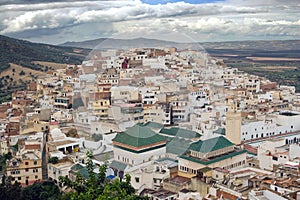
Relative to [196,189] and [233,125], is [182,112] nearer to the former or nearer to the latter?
[233,125]

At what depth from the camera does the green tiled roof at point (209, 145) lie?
9.20 m

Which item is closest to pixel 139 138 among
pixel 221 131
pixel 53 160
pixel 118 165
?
pixel 118 165

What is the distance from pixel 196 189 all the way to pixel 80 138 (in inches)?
196

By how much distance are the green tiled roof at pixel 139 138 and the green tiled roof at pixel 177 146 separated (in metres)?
0.21

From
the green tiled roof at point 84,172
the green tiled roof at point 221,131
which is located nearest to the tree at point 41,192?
the green tiled roof at point 84,172

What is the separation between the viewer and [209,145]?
9.28 m

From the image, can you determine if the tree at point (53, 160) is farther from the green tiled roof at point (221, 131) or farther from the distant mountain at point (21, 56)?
the distant mountain at point (21, 56)

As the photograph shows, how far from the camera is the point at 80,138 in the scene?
12.6 metres

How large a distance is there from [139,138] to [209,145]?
1560mm

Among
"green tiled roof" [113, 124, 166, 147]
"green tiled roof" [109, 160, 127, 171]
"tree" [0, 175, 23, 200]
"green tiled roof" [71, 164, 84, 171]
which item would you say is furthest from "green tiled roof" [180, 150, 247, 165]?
"tree" [0, 175, 23, 200]

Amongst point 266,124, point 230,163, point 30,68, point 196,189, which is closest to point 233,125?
point 266,124

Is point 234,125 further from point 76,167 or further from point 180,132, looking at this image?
point 76,167

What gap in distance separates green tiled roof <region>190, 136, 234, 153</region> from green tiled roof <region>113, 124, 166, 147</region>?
3.24 ft

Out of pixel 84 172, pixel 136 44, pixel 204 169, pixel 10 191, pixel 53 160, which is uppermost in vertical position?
pixel 136 44
